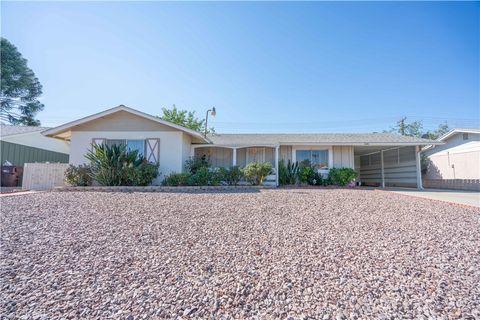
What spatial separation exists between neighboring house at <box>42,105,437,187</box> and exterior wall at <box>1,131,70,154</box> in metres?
5.11

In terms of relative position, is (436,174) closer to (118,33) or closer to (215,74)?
(215,74)

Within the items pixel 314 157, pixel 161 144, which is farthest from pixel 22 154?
pixel 314 157

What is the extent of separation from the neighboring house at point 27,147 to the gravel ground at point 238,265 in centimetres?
1326

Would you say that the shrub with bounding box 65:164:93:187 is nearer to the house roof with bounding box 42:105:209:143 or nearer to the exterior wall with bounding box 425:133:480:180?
the house roof with bounding box 42:105:209:143

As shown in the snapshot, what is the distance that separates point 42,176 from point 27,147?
7.98 meters

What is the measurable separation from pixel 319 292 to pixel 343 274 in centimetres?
49

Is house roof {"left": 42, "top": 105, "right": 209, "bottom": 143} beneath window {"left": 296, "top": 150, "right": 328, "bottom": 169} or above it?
above

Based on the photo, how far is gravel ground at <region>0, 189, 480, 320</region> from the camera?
1.98 meters

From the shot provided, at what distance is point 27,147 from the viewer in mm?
15250

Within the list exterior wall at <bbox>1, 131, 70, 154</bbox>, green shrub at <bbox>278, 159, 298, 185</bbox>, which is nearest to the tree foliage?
green shrub at <bbox>278, 159, 298, 185</bbox>

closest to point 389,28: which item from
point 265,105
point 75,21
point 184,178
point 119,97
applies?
point 265,105

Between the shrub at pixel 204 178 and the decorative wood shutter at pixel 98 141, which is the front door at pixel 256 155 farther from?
the decorative wood shutter at pixel 98 141

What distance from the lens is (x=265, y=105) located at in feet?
58.2

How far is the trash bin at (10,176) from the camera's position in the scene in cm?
1207
